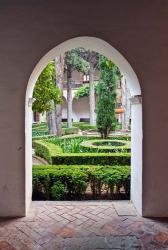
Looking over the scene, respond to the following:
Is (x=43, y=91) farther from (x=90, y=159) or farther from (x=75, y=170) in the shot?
(x=75, y=170)

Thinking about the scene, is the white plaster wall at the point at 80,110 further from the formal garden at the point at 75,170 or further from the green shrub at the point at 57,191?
the green shrub at the point at 57,191

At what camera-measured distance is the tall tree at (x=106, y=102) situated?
15000 mm

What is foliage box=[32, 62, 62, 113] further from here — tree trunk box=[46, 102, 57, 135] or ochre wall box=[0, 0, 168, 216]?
tree trunk box=[46, 102, 57, 135]

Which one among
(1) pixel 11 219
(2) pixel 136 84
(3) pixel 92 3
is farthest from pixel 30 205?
(3) pixel 92 3

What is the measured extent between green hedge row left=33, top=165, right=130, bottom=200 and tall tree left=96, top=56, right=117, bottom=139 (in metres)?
9.34

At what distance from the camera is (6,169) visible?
14.1ft

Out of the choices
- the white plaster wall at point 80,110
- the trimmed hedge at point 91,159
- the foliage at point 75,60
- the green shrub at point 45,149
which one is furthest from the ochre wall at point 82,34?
the white plaster wall at point 80,110

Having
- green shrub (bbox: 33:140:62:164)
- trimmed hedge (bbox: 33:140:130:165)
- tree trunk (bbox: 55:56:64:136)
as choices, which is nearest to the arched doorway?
trimmed hedge (bbox: 33:140:130:165)

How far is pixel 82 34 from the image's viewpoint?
4.23 meters

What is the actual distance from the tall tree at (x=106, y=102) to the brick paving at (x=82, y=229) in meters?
10.3

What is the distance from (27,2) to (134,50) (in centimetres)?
166

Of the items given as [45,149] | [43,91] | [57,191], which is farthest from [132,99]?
[45,149]

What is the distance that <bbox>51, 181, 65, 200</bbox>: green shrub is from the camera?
17.3 feet

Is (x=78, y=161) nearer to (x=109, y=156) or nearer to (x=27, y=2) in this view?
(x=109, y=156)
